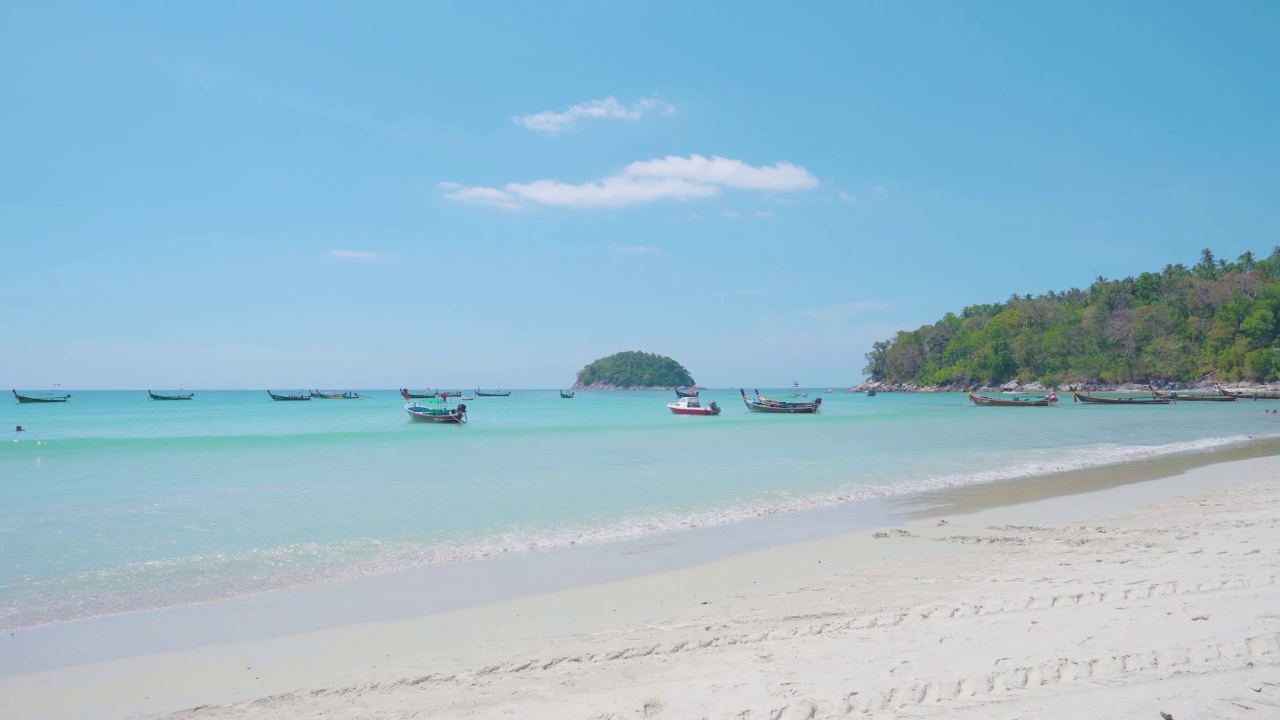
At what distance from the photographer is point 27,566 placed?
933 cm

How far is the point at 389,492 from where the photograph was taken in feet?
52.2

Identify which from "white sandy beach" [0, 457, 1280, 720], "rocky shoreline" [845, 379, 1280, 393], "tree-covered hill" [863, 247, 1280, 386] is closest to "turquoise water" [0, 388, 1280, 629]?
"white sandy beach" [0, 457, 1280, 720]

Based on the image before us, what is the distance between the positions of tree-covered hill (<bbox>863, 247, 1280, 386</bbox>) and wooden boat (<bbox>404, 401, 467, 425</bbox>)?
86.5 metres

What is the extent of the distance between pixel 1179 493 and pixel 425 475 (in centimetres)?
1623

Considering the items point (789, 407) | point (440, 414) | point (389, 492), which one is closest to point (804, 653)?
point (389, 492)

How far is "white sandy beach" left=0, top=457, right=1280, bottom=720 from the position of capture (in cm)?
409

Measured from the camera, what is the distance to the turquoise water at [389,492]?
30.1ft

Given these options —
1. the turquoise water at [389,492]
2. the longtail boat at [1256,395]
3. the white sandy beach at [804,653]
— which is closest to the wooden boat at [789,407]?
the turquoise water at [389,492]

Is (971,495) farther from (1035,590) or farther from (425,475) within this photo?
(425,475)

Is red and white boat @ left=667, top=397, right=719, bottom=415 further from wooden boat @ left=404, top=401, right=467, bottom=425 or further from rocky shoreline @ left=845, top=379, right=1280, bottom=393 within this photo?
rocky shoreline @ left=845, top=379, right=1280, bottom=393

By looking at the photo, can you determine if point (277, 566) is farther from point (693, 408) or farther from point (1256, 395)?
point (1256, 395)

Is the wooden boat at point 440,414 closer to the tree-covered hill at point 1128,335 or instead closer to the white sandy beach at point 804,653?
the white sandy beach at point 804,653

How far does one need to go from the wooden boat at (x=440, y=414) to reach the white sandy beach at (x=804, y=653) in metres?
39.4

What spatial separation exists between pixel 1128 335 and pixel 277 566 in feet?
376
